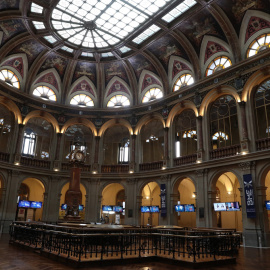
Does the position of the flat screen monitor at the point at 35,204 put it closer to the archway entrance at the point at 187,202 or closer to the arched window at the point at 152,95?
the archway entrance at the point at 187,202

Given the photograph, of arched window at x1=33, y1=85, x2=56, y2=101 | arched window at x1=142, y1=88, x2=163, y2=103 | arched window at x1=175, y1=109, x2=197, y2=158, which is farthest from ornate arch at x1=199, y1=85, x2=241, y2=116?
arched window at x1=33, y1=85, x2=56, y2=101

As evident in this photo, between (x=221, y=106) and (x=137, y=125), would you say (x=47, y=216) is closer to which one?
(x=137, y=125)

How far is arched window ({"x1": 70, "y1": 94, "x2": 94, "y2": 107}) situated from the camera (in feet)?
89.6

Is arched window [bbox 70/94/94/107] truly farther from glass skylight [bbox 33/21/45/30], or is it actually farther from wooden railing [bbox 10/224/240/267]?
wooden railing [bbox 10/224/240/267]

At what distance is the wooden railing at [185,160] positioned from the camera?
813 inches

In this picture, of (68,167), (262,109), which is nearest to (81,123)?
(68,167)

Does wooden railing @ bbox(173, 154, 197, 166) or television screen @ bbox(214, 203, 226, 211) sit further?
wooden railing @ bbox(173, 154, 197, 166)

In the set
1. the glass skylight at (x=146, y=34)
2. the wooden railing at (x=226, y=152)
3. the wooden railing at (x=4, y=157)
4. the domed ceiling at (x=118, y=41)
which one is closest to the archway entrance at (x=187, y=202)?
the wooden railing at (x=226, y=152)

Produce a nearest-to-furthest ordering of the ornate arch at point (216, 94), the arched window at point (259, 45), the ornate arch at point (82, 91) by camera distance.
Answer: the arched window at point (259, 45) < the ornate arch at point (216, 94) < the ornate arch at point (82, 91)

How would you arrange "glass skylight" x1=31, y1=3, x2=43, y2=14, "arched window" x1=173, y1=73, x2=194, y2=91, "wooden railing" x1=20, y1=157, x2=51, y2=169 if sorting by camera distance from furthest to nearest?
"wooden railing" x1=20, y1=157, x2=51, y2=169 < "arched window" x1=173, y1=73, x2=194, y2=91 < "glass skylight" x1=31, y1=3, x2=43, y2=14

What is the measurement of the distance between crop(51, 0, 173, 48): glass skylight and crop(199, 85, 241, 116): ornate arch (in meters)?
6.56

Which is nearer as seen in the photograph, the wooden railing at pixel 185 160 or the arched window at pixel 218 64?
the arched window at pixel 218 64

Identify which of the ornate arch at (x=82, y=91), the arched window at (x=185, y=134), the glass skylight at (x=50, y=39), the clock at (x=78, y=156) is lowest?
the clock at (x=78, y=156)

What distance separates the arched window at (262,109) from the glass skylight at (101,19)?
8.36 m
